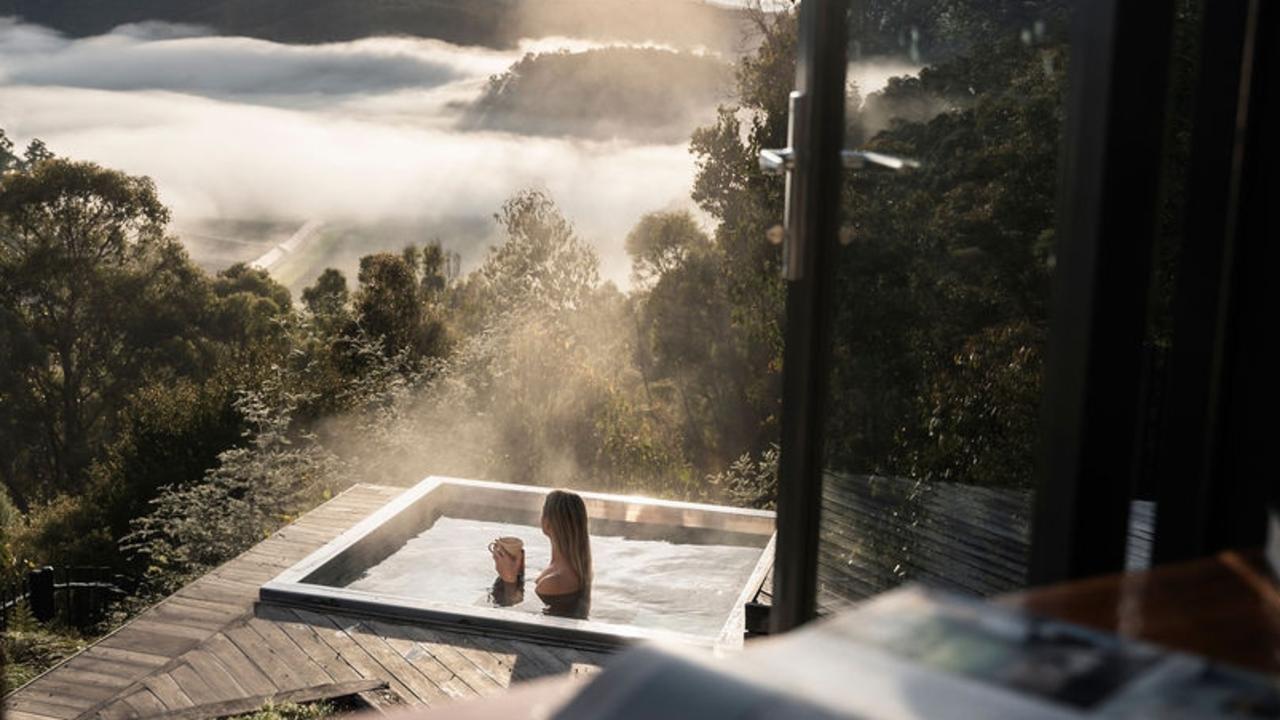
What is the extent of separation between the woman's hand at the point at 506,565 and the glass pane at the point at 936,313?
308cm

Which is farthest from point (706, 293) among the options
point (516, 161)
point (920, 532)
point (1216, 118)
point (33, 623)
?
point (1216, 118)

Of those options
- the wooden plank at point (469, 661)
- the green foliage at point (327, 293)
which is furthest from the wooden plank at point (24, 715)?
the green foliage at point (327, 293)

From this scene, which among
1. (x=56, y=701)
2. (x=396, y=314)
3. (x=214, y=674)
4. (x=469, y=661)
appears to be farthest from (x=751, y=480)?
(x=56, y=701)

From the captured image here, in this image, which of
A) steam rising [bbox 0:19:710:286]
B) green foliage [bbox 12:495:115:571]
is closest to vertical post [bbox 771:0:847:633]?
green foliage [bbox 12:495:115:571]

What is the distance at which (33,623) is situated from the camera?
8.30 m

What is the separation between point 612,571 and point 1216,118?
4.40m

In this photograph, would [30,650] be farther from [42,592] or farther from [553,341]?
[553,341]

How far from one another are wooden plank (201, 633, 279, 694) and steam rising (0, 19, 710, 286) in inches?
373

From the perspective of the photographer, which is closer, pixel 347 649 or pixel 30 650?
pixel 347 649

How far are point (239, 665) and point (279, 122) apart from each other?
12.1m

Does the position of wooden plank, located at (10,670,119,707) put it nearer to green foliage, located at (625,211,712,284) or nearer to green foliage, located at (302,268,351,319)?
green foliage, located at (625,211,712,284)

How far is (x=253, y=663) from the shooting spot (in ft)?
11.8

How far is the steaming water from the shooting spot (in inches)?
199

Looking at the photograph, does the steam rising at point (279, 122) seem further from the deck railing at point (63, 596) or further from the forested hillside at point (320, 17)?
the deck railing at point (63, 596)
